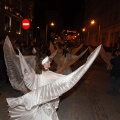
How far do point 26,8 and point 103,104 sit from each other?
88.5ft

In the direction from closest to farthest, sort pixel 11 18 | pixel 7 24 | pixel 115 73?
pixel 115 73 → pixel 7 24 → pixel 11 18

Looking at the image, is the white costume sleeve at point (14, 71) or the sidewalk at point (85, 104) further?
the white costume sleeve at point (14, 71)

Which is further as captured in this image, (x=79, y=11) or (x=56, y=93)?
(x=79, y=11)

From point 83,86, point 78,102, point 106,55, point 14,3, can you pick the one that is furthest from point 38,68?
point 14,3

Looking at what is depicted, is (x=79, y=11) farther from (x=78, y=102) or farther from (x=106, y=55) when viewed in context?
(x=78, y=102)

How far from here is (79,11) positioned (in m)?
72.2

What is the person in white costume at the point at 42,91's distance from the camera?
4422 millimetres

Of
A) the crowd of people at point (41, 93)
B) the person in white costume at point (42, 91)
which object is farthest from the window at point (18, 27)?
the person in white costume at point (42, 91)

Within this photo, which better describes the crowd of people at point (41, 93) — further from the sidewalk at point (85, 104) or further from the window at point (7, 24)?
the window at point (7, 24)

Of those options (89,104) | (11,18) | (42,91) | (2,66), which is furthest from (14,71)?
(11,18)

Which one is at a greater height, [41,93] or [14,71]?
[41,93]

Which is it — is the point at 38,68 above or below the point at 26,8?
below

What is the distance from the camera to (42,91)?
4.42 meters

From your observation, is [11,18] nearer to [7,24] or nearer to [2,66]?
[7,24]
